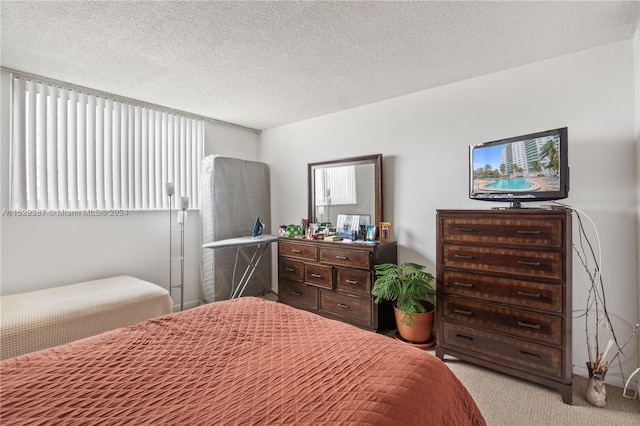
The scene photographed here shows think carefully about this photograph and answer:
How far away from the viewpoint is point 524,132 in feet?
8.09

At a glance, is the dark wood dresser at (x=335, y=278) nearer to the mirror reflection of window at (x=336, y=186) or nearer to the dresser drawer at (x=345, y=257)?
the dresser drawer at (x=345, y=257)

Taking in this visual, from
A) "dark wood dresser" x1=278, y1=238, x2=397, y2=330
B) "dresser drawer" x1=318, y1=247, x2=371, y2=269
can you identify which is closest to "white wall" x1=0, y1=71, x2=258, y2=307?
"dark wood dresser" x1=278, y1=238, x2=397, y2=330

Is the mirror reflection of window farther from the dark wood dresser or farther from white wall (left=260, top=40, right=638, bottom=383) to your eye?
the dark wood dresser

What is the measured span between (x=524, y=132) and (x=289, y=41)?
2002 mm

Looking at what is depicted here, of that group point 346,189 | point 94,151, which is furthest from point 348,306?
point 94,151

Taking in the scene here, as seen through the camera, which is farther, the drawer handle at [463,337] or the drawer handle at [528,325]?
the drawer handle at [463,337]

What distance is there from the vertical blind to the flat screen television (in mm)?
3201

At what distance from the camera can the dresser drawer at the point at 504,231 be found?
194cm

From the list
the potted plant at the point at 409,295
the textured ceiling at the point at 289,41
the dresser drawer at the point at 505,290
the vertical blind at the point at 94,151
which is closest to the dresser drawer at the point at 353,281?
the potted plant at the point at 409,295

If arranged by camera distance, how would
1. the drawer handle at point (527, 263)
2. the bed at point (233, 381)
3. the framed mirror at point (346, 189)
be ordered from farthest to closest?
the framed mirror at point (346, 189), the drawer handle at point (527, 263), the bed at point (233, 381)

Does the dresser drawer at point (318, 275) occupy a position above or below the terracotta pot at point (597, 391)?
above

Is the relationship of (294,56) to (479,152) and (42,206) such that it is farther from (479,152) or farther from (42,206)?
(42,206)

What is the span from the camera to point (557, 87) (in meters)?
2.33

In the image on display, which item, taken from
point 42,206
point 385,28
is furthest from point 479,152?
point 42,206
